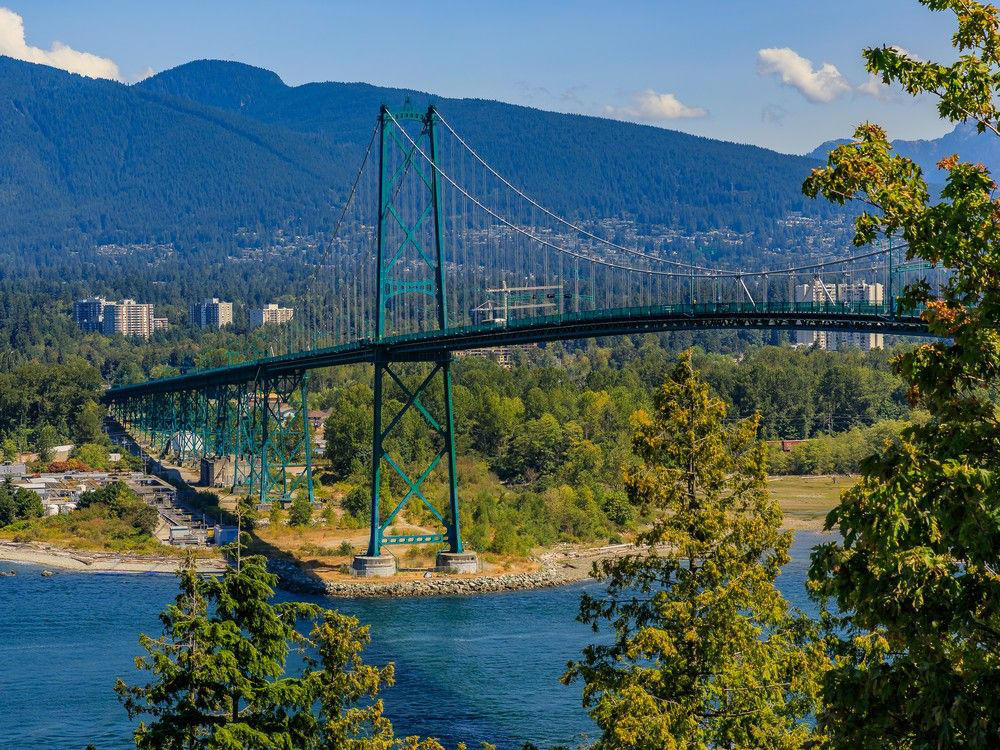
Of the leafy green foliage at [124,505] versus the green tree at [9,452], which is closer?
the leafy green foliage at [124,505]

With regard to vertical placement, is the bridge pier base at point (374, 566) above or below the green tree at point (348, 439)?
below

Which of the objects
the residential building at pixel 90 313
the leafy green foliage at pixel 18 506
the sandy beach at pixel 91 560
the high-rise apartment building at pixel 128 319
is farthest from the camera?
the residential building at pixel 90 313

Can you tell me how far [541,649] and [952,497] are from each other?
75.4 feet

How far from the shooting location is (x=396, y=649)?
30156 millimetres

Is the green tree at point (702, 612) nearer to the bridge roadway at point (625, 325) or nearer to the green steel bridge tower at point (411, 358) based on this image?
the bridge roadway at point (625, 325)

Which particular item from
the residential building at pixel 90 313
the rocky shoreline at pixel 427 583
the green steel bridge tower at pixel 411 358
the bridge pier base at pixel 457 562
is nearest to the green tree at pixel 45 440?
the green steel bridge tower at pixel 411 358

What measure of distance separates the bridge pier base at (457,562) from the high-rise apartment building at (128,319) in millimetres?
124655

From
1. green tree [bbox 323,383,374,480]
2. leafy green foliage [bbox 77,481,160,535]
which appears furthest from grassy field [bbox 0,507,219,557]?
green tree [bbox 323,383,374,480]

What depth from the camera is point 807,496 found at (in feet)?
185

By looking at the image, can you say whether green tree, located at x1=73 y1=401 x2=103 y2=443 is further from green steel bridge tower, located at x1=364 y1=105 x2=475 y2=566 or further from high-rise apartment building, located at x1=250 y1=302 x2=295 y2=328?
high-rise apartment building, located at x1=250 y1=302 x2=295 y2=328

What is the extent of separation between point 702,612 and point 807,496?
1808 inches

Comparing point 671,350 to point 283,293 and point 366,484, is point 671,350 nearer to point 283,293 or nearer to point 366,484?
point 366,484

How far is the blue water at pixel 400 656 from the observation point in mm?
23359

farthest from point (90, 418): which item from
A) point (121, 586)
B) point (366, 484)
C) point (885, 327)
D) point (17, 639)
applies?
point (885, 327)
